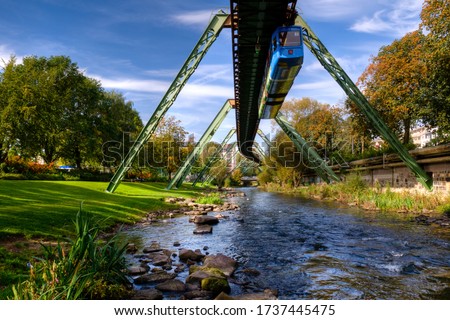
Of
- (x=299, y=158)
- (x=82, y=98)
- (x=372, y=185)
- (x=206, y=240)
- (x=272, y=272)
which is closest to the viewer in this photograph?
(x=272, y=272)

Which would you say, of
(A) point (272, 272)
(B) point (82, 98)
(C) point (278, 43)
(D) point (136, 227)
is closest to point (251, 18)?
(C) point (278, 43)

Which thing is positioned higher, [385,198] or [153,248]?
[385,198]

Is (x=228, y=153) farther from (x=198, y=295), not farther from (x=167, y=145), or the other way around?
(x=198, y=295)

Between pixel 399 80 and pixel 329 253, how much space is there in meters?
24.2

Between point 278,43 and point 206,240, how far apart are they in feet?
35.0

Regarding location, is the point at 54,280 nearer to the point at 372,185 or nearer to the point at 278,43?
the point at 278,43

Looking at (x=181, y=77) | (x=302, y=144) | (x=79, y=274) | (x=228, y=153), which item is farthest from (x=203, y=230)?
(x=228, y=153)

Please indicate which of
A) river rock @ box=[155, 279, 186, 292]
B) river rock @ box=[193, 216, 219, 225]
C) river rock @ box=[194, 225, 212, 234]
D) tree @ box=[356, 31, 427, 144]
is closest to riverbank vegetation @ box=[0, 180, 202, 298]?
river rock @ box=[155, 279, 186, 292]

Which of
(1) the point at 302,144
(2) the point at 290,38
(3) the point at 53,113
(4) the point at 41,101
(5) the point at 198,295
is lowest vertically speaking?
(5) the point at 198,295

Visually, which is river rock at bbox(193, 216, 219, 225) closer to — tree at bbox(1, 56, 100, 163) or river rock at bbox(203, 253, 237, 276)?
river rock at bbox(203, 253, 237, 276)

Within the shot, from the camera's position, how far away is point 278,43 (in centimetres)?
1706

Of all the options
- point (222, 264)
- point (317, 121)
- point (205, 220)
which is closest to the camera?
point (222, 264)

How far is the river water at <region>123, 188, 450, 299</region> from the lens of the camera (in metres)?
7.82

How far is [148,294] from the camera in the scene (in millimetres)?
6941
